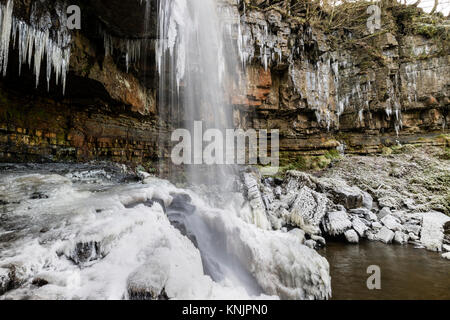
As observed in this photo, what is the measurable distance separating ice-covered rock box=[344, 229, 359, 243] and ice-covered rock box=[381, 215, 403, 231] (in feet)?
4.00

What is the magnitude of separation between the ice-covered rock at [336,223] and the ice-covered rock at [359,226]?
139 millimetres

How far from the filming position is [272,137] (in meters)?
12.4

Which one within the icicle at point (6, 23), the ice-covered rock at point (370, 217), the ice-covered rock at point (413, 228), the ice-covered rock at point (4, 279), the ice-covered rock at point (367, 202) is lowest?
the ice-covered rock at point (413, 228)

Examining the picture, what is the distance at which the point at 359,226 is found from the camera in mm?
5520

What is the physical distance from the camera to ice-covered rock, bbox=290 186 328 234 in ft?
18.0

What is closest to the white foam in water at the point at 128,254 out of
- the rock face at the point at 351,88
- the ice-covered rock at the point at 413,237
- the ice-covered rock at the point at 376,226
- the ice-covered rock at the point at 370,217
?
the ice-covered rock at the point at 376,226

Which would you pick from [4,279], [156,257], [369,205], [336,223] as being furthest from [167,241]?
[369,205]

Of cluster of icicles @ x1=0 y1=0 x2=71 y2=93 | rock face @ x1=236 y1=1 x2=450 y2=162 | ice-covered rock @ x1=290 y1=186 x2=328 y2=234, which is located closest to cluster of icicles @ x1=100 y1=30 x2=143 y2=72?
cluster of icicles @ x1=0 y1=0 x2=71 y2=93

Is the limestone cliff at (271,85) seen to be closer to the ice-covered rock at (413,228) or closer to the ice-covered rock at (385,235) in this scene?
the ice-covered rock at (413,228)

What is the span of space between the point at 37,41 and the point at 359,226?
32.4 ft

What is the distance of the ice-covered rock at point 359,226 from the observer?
17.7ft

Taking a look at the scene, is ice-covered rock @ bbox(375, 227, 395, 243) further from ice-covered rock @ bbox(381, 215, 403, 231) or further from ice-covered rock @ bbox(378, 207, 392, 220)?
ice-covered rock @ bbox(378, 207, 392, 220)
